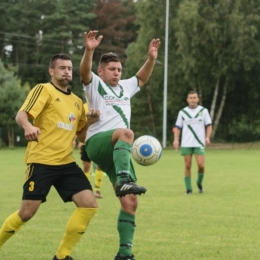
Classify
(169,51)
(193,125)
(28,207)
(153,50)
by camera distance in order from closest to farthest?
(28,207), (153,50), (193,125), (169,51)

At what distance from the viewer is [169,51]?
178 ft

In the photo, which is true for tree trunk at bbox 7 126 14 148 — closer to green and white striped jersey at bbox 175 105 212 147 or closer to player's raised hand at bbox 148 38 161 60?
green and white striped jersey at bbox 175 105 212 147

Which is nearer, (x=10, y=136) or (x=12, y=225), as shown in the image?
(x=12, y=225)

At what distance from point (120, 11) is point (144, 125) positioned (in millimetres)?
16608

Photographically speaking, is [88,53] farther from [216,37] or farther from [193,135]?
[216,37]

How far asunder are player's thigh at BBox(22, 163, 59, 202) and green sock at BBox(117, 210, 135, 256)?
797 mm

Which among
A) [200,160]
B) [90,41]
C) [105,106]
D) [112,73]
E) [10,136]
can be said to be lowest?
[10,136]

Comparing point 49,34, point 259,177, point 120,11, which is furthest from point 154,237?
point 120,11

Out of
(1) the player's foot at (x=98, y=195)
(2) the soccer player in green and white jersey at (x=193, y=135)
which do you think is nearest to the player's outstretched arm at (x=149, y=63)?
(1) the player's foot at (x=98, y=195)

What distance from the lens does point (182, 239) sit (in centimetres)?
813

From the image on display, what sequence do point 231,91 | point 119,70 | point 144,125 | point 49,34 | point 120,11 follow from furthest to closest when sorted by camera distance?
point 120,11
point 49,34
point 144,125
point 231,91
point 119,70

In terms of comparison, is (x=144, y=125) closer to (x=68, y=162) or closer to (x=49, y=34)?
(x=49, y=34)

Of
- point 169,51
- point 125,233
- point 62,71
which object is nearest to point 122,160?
point 125,233

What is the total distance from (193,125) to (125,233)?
8.28 m
